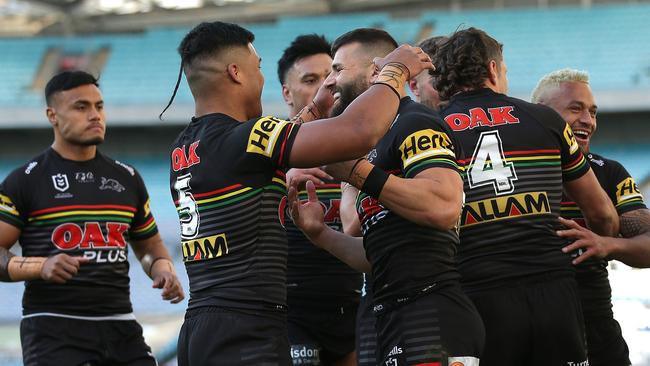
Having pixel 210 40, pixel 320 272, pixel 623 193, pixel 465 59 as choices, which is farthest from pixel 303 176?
pixel 623 193

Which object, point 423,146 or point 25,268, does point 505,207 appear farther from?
point 25,268

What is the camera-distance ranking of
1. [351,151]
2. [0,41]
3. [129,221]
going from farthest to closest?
[0,41]
[129,221]
[351,151]

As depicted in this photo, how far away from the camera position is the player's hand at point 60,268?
20.7ft

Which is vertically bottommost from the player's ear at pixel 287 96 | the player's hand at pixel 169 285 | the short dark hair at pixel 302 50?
the player's hand at pixel 169 285

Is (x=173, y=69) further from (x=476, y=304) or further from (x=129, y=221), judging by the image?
(x=476, y=304)

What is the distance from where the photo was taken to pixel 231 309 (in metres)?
4.39

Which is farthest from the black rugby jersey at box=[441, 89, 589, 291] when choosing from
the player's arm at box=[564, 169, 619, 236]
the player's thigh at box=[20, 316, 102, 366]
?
the player's thigh at box=[20, 316, 102, 366]

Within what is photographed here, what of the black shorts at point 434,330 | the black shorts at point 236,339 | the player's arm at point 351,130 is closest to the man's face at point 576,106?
the black shorts at point 434,330

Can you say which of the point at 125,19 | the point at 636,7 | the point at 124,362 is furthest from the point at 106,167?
the point at 125,19

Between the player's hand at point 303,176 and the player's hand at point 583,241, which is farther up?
the player's hand at point 303,176

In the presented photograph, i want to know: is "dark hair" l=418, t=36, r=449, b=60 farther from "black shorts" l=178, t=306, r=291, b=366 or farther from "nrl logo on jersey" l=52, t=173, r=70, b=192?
"nrl logo on jersey" l=52, t=173, r=70, b=192

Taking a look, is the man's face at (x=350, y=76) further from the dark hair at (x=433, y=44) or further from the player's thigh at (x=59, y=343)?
the player's thigh at (x=59, y=343)

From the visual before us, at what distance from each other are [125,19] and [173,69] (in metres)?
4.90

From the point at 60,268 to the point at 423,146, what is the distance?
296cm
